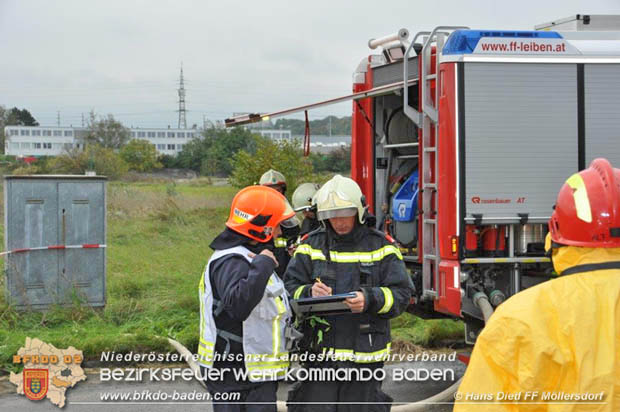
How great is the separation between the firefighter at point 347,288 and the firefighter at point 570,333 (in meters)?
1.90

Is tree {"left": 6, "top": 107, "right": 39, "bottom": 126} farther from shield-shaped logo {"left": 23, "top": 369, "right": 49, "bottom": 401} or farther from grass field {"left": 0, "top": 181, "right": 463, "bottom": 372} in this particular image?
shield-shaped logo {"left": 23, "top": 369, "right": 49, "bottom": 401}

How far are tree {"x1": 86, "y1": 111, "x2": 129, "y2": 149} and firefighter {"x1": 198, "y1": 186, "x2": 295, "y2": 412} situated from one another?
50.7 m

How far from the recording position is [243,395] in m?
3.62

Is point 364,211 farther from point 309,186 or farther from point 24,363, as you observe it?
point 24,363

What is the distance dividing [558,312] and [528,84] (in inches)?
155

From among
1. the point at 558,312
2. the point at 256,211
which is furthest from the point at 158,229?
the point at 558,312

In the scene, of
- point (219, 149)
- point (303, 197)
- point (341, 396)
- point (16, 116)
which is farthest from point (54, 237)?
point (16, 116)

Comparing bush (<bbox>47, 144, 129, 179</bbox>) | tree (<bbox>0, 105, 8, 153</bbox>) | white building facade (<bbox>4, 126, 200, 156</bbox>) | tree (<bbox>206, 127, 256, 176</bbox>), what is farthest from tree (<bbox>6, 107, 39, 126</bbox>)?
bush (<bbox>47, 144, 129, 179</bbox>)

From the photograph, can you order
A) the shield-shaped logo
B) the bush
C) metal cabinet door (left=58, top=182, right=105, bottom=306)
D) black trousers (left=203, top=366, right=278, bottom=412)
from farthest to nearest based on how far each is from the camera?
1. the bush
2. metal cabinet door (left=58, top=182, right=105, bottom=306)
3. the shield-shaped logo
4. black trousers (left=203, top=366, right=278, bottom=412)

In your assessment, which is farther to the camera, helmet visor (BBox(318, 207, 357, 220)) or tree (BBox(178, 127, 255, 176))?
tree (BBox(178, 127, 255, 176))

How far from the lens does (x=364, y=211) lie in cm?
416

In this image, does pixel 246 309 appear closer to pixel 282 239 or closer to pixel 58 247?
pixel 282 239

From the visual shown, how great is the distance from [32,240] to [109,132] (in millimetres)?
46849

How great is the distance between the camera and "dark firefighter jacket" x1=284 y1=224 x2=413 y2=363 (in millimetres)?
3959
